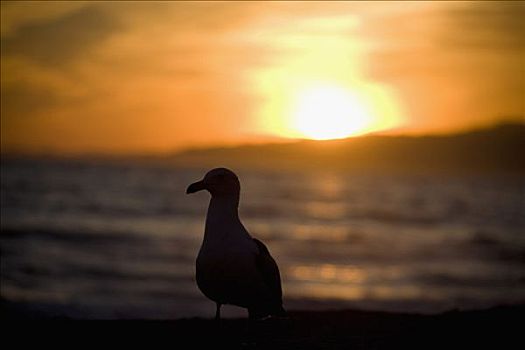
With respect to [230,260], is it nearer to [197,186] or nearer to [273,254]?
[197,186]

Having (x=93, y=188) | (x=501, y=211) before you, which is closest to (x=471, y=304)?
(x=501, y=211)

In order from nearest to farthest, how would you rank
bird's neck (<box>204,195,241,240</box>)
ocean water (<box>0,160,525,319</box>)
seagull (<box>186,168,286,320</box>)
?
seagull (<box>186,168,286,320</box>)
bird's neck (<box>204,195,241,240</box>)
ocean water (<box>0,160,525,319</box>)

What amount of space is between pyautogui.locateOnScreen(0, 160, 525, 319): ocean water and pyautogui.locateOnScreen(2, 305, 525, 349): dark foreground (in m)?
7.82

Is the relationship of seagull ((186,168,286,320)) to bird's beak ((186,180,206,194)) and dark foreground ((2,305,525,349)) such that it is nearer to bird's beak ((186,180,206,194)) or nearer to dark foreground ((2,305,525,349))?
bird's beak ((186,180,206,194))

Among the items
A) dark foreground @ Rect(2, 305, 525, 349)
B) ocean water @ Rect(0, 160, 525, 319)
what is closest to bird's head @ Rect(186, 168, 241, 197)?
dark foreground @ Rect(2, 305, 525, 349)

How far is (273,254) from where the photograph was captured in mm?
34094

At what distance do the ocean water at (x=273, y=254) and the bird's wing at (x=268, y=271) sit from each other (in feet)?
29.8

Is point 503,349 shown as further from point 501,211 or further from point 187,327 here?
point 501,211

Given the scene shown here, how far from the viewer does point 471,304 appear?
22.2 m

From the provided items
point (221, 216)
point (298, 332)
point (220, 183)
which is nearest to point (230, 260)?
point (221, 216)

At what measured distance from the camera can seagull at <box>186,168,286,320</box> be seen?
7922 millimetres

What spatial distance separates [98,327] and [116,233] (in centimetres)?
3076

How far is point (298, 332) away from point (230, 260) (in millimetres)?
1463

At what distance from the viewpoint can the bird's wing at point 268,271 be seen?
8.10m
